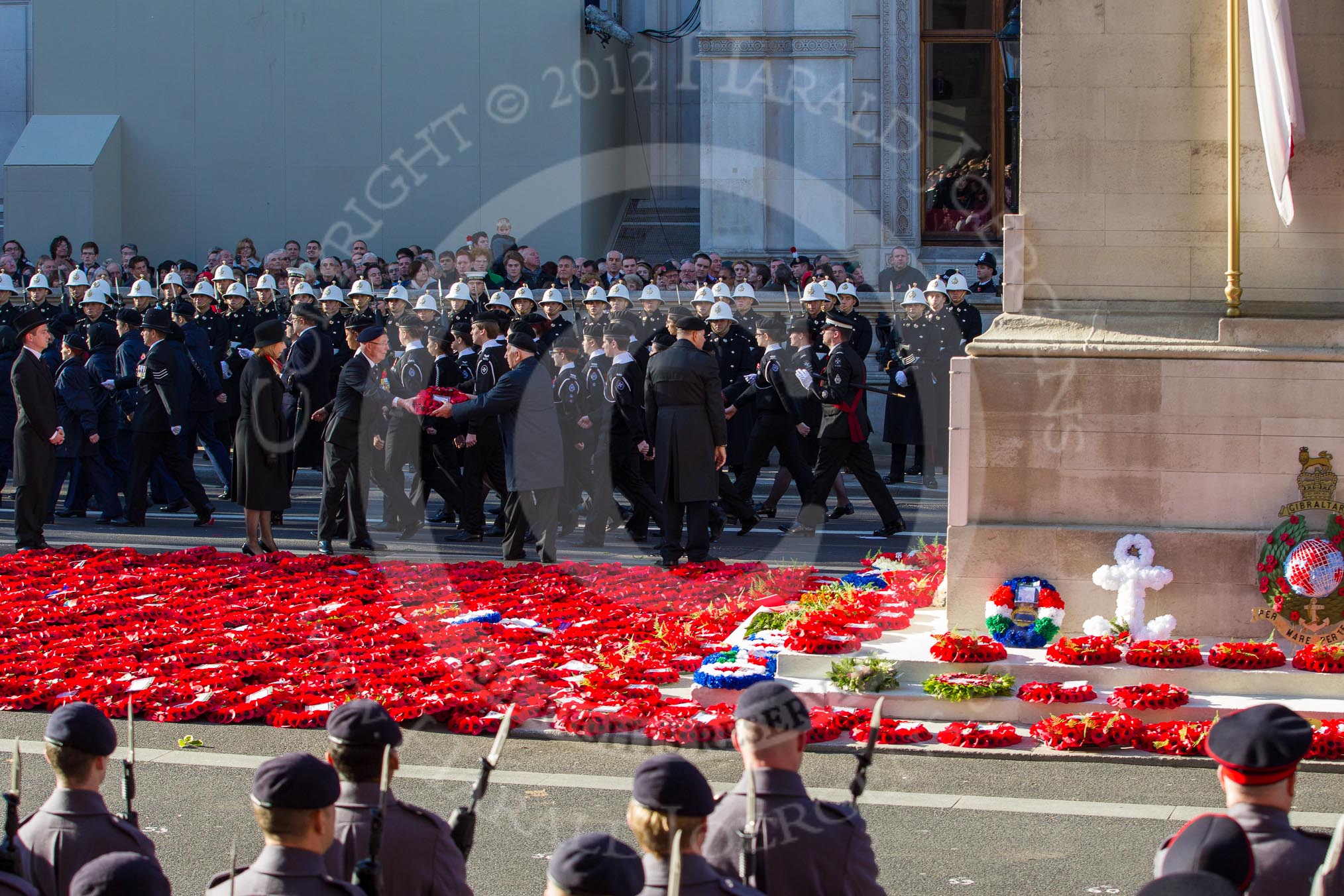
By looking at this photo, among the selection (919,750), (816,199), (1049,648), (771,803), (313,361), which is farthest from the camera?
(816,199)

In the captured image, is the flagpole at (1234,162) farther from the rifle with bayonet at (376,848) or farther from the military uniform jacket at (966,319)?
the military uniform jacket at (966,319)

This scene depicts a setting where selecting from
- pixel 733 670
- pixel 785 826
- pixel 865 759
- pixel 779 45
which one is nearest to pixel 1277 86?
pixel 733 670

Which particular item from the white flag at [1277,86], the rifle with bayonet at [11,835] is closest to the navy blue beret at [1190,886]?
the rifle with bayonet at [11,835]

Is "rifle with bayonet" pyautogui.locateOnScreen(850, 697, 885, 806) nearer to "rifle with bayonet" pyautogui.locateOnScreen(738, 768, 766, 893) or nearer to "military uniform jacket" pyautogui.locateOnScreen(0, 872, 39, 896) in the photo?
"rifle with bayonet" pyautogui.locateOnScreen(738, 768, 766, 893)

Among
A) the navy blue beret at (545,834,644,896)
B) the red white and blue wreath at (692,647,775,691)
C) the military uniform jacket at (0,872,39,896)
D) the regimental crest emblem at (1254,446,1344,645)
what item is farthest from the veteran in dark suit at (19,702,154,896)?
the regimental crest emblem at (1254,446,1344,645)

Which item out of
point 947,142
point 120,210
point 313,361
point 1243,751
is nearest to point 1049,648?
point 1243,751

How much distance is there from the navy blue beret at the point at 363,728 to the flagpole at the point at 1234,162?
6.10 metres

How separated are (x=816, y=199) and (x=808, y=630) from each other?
15.1 meters

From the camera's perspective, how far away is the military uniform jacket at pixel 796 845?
392 centimetres

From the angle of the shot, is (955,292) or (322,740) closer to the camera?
(322,740)

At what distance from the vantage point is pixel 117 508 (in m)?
15.1

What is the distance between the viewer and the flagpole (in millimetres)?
8750

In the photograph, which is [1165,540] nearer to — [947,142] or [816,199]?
[816,199]

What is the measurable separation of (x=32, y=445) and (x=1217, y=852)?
1148 cm
